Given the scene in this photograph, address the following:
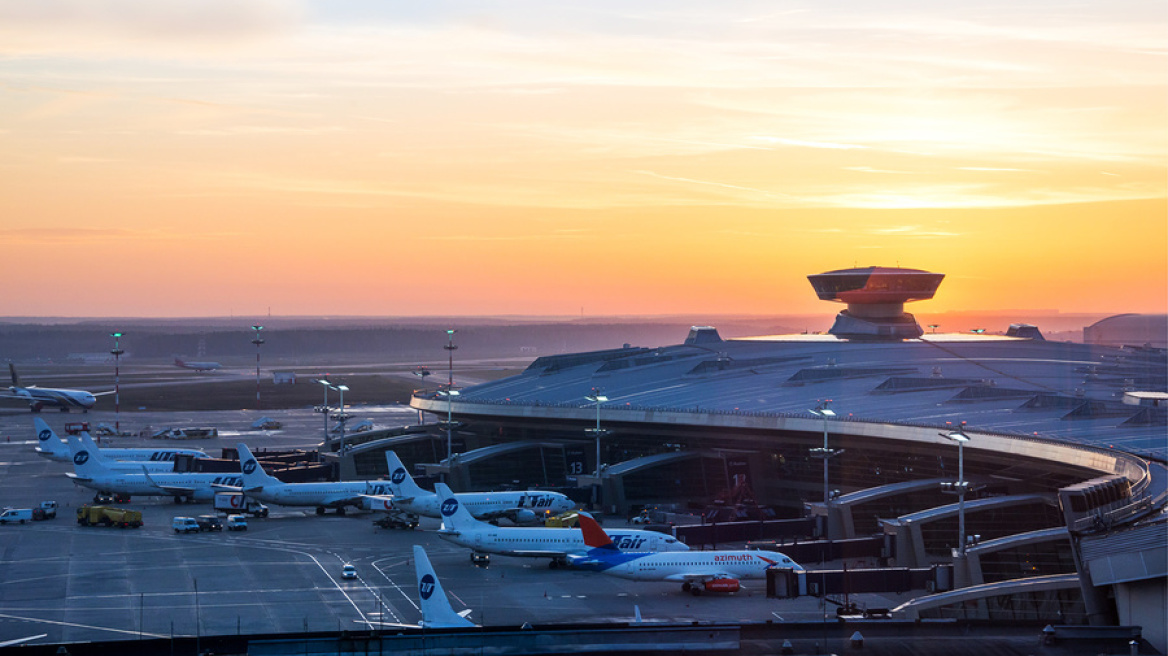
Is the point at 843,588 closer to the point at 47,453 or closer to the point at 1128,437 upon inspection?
the point at 1128,437

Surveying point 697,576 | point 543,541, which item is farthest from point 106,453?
point 697,576

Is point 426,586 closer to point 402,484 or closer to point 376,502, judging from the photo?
point 402,484

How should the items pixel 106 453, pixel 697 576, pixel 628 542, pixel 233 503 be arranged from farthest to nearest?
pixel 106 453, pixel 233 503, pixel 628 542, pixel 697 576

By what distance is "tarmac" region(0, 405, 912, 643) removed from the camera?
64562 mm

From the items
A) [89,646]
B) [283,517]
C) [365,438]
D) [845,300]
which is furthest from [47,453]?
[89,646]

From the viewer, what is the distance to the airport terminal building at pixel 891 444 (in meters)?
62.0

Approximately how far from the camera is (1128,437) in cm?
8950

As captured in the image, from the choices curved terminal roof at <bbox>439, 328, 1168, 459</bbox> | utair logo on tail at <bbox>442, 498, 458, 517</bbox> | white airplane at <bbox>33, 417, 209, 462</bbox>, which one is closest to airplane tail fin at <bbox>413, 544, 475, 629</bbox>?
utair logo on tail at <bbox>442, 498, 458, 517</bbox>

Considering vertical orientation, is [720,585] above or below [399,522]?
below

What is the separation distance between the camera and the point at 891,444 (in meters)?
99.8

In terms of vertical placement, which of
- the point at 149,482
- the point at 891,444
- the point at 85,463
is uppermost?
the point at 891,444

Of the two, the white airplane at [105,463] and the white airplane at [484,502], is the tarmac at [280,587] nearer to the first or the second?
the white airplane at [484,502]

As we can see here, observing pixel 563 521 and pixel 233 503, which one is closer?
pixel 563 521

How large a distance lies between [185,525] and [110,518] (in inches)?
289
